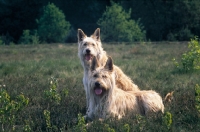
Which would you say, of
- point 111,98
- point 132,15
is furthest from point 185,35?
point 111,98

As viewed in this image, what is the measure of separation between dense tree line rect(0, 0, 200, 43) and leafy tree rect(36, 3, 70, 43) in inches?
59.6

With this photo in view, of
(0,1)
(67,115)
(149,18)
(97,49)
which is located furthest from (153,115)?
(0,1)

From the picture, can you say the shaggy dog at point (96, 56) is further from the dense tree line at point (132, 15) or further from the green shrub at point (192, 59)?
the dense tree line at point (132, 15)

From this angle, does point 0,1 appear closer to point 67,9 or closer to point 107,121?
point 67,9

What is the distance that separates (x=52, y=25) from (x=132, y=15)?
34.5 ft

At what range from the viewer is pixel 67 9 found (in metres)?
54.8

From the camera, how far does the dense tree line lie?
43250mm

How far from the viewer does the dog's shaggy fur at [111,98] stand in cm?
705

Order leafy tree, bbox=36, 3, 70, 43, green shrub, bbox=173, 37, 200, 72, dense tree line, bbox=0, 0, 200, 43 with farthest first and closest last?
dense tree line, bbox=0, 0, 200, 43
leafy tree, bbox=36, 3, 70, 43
green shrub, bbox=173, 37, 200, 72

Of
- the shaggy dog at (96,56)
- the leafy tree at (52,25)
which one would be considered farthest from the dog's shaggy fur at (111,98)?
the leafy tree at (52,25)

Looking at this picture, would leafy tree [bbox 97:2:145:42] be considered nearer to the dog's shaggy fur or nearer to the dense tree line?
the dense tree line

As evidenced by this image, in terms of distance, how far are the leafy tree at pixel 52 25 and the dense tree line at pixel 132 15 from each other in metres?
1.51

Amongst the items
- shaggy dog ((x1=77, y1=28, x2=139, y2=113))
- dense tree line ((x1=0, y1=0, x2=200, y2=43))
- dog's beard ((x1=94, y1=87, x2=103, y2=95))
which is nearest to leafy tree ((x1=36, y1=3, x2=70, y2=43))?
dense tree line ((x1=0, y1=0, x2=200, y2=43))

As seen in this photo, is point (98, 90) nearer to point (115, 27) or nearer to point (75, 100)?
point (75, 100)
